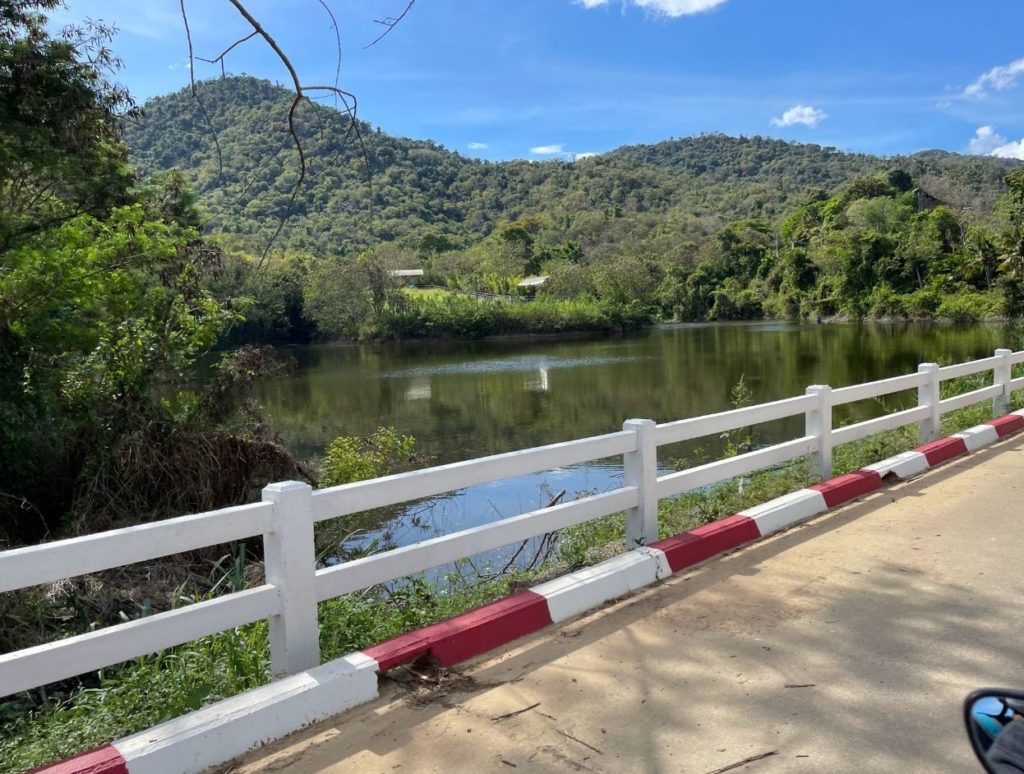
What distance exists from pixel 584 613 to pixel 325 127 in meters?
2.81

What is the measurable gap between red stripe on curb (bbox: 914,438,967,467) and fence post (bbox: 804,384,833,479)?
4.56ft

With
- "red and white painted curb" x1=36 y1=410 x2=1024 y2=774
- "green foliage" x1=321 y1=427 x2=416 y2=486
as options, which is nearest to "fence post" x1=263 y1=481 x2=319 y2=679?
"red and white painted curb" x1=36 y1=410 x2=1024 y2=774

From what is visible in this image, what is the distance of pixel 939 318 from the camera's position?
190 ft

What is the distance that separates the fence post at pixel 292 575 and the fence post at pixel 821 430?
15.1ft

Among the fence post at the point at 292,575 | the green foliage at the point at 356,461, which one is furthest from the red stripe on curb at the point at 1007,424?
the fence post at the point at 292,575

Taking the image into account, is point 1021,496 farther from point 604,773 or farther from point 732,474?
point 604,773

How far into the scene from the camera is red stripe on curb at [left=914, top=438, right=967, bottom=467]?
25.0ft

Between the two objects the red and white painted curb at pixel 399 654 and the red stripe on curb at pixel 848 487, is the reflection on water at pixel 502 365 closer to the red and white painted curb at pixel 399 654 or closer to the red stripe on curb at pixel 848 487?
the red stripe on curb at pixel 848 487

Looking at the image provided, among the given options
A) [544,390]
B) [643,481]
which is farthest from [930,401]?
[544,390]

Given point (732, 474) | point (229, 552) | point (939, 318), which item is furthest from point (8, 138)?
point (939, 318)

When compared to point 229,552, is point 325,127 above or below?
above

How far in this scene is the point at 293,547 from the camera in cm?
338

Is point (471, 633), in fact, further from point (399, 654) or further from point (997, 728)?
point (997, 728)

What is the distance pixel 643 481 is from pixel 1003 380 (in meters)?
7.41
